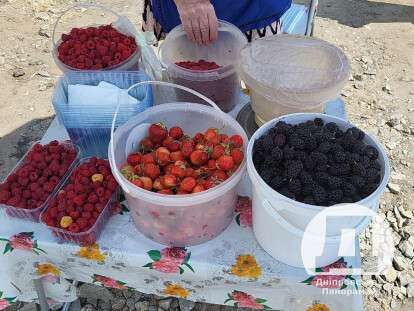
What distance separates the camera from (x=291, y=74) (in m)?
1.04

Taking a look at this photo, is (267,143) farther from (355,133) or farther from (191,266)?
(191,266)

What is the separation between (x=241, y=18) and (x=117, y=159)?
0.67m

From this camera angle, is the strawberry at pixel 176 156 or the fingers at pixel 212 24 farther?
the fingers at pixel 212 24

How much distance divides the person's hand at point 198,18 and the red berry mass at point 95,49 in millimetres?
176

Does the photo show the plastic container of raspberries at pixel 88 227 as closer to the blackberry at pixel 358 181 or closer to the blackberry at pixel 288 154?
the blackberry at pixel 288 154

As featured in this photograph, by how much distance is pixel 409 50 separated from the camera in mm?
2902

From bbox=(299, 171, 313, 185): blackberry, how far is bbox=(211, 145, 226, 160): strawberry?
193 mm

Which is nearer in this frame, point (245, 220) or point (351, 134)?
point (351, 134)

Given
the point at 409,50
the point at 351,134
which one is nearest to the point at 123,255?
the point at 351,134

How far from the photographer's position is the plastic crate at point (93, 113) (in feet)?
3.33

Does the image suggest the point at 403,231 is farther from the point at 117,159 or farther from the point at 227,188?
the point at 117,159

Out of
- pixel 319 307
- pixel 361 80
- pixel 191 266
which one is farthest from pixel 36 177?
pixel 361 80

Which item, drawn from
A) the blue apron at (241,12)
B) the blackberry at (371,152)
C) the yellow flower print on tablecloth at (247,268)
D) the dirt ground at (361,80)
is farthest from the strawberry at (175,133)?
the dirt ground at (361,80)

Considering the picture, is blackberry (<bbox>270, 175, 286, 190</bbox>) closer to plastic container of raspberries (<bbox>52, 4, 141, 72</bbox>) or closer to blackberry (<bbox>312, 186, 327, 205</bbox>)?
blackberry (<bbox>312, 186, 327, 205</bbox>)
